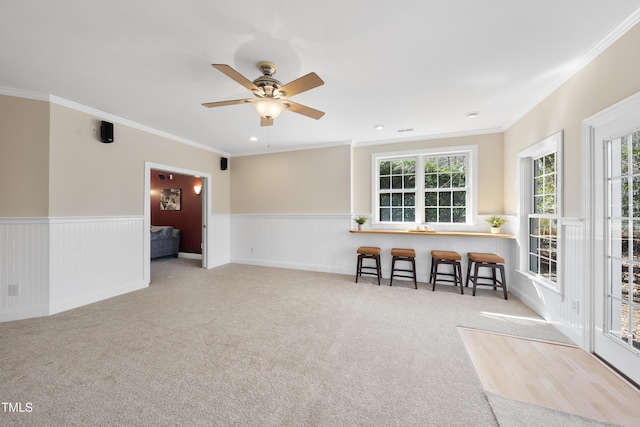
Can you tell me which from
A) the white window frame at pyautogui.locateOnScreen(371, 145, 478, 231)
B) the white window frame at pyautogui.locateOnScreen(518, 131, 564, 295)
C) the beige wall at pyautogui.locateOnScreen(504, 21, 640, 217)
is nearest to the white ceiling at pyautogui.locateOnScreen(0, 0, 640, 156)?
the beige wall at pyautogui.locateOnScreen(504, 21, 640, 217)

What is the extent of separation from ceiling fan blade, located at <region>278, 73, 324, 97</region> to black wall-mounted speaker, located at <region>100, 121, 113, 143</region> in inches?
115

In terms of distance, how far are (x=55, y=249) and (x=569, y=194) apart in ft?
19.1

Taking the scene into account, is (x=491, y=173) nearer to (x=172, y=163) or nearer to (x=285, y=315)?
(x=285, y=315)

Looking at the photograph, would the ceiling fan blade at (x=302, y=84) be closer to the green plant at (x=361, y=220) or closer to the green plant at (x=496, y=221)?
the green plant at (x=361, y=220)

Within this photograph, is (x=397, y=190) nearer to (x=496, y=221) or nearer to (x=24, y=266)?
(x=496, y=221)

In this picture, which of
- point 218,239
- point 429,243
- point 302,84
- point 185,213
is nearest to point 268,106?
point 302,84

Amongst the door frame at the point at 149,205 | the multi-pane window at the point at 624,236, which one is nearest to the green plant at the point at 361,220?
the multi-pane window at the point at 624,236

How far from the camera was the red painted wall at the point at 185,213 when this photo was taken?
666 centimetres

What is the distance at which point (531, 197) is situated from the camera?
3.44 meters

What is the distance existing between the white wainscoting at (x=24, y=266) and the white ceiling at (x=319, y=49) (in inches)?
62.7

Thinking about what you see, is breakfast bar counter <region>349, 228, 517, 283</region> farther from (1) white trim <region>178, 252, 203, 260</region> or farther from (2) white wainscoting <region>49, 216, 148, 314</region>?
(1) white trim <region>178, 252, 203, 260</region>

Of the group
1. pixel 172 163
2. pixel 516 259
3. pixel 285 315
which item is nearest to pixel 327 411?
pixel 285 315

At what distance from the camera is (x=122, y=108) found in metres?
3.29

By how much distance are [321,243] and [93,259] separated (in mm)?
3577
